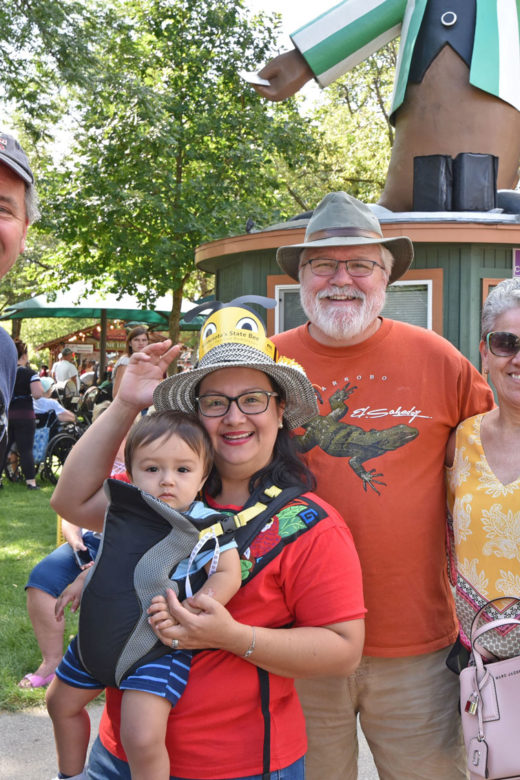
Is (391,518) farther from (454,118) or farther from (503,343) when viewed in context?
(454,118)

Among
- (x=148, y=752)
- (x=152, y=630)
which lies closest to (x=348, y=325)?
(x=152, y=630)

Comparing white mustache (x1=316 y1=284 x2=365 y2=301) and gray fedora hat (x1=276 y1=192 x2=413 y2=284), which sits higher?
gray fedora hat (x1=276 y1=192 x2=413 y2=284)

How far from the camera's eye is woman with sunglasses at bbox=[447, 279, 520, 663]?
2.07 m

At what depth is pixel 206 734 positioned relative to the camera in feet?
5.90

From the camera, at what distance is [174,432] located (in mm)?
2088

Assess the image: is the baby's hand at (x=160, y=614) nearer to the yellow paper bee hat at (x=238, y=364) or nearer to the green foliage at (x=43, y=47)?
the yellow paper bee hat at (x=238, y=364)

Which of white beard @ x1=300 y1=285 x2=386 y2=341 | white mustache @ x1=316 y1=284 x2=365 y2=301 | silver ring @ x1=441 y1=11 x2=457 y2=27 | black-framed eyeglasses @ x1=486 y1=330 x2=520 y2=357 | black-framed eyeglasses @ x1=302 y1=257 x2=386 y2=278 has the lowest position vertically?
black-framed eyeglasses @ x1=486 y1=330 x2=520 y2=357

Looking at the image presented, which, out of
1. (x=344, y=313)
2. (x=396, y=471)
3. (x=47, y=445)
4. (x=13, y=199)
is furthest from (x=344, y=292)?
(x=47, y=445)

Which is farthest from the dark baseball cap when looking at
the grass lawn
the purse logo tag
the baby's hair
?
the grass lawn

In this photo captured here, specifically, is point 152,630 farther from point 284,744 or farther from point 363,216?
point 363,216

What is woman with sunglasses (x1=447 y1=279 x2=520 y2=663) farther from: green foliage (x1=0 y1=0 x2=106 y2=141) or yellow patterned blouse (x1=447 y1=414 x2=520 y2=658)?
green foliage (x1=0 y1=0 x2=106 y2=141)

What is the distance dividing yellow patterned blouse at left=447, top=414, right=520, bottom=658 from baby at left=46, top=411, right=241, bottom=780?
2.38 feet

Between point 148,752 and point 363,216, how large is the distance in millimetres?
1874

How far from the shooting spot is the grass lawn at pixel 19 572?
4219mm
